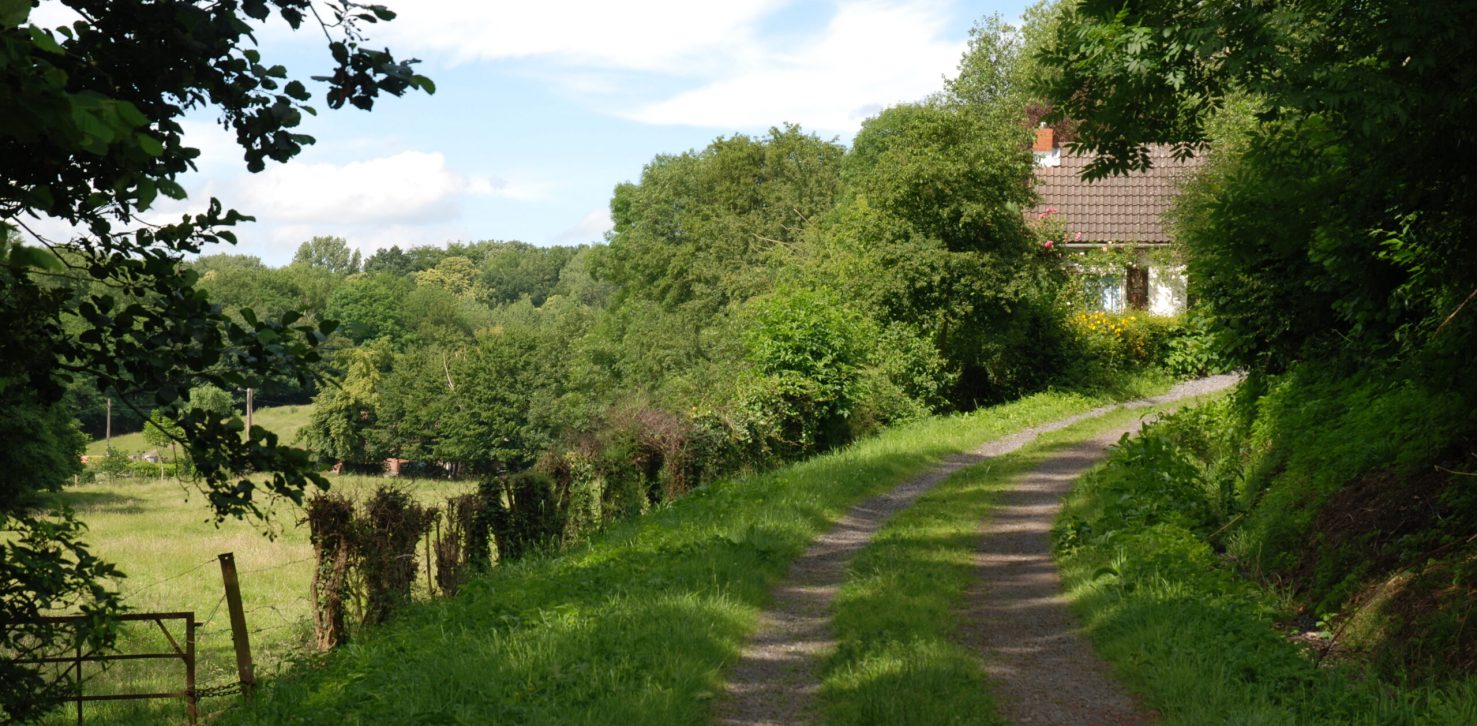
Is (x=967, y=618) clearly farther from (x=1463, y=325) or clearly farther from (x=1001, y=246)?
(x=1001, y=246)

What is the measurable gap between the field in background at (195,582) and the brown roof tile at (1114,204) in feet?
66.5

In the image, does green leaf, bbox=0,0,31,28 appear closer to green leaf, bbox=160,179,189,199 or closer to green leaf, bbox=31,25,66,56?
green leaf, bbox=31,25,66,56

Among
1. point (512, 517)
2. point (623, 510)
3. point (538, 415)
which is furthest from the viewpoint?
point (538, 415)

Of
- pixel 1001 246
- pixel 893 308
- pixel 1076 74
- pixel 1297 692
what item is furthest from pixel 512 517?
pixel 1001 246

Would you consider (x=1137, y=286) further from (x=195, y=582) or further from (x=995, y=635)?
(x=195, y=582)

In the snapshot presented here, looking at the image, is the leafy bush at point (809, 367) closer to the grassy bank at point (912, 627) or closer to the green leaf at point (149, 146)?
the grassy bank at point (912, 627)

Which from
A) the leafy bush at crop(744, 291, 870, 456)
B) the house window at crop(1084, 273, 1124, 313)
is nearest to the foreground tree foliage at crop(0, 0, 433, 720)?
the leafy bush at crop(744, 291, 870, 456)

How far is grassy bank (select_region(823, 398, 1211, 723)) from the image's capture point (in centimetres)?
721

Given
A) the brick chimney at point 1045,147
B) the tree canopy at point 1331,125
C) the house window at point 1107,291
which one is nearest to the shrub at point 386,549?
the tree canopy at point 1331,125

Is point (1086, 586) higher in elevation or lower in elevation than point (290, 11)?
lower

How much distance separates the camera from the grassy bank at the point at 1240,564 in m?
6.99

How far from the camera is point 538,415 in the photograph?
248 ft

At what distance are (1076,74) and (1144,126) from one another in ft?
2.58

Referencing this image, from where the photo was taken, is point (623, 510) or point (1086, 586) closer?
point (1086, 586)
